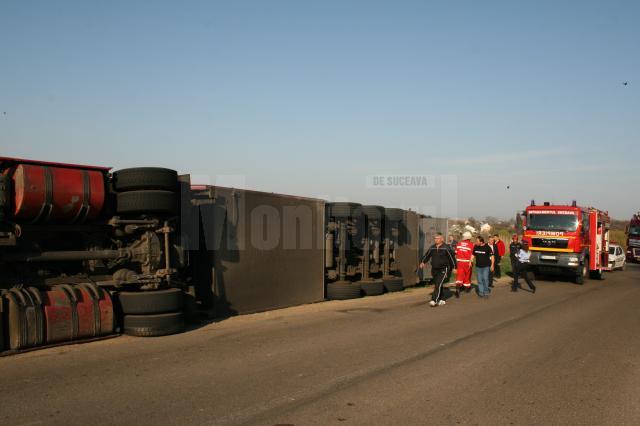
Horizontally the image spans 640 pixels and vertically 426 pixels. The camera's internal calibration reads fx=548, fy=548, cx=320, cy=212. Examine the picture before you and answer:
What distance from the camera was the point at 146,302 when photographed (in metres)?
8.91

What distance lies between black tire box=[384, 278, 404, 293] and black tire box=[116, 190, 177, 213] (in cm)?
914

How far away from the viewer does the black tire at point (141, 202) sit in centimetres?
912

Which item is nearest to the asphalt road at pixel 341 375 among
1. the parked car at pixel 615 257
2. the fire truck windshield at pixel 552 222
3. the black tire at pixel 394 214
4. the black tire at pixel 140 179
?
the black tire at pixel 140 179

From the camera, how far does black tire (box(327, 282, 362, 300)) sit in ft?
48.2

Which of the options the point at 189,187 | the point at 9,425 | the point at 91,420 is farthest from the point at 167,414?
the point at 189,187

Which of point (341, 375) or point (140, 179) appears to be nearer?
point (341, 375)

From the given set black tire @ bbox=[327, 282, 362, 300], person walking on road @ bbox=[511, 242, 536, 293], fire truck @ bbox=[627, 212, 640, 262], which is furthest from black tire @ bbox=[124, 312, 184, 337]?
fire truck @ bbox=[627, 212, 640, 262]

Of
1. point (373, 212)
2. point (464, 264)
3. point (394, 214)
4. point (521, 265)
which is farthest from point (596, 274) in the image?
point (373, 212)

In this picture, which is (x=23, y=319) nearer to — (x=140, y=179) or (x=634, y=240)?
(x=140, y=179)

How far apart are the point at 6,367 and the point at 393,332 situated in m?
5.91

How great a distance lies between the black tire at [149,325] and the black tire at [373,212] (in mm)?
8184

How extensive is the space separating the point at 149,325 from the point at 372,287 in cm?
821

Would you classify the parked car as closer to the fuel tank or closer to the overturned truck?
the overturned truck

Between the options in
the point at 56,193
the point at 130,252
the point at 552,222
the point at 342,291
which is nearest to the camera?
the point at 56,193
